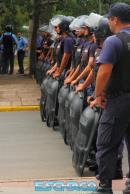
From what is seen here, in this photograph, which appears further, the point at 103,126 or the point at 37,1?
the point at 37,1

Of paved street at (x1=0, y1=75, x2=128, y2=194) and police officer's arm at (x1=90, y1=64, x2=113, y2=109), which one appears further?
paved street at (x1=0, y1=75, x2=128, y2=194)

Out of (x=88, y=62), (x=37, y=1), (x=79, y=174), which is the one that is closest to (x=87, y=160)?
(x=79, y=174)

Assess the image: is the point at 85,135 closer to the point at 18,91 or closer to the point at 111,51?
the point at 111,51

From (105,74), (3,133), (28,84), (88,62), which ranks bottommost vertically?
(28,84)

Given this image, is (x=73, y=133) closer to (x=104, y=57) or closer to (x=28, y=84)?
(x=104, y=57)

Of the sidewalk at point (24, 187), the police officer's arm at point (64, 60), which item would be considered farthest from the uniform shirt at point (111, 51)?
the police officer's arm at point (64, 60)

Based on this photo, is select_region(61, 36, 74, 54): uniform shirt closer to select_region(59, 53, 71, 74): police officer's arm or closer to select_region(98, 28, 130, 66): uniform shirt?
select_region(59, 53, 71, 74): police officer's arm

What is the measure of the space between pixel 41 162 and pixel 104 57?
3.41m

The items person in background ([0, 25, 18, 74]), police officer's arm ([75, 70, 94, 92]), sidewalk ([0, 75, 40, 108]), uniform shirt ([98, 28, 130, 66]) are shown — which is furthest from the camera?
person in background ([0, 25, 18, 74])

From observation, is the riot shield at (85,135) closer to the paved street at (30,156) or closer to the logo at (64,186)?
the paved street at (30,156)

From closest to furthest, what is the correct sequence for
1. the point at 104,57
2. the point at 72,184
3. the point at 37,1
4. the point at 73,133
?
the point at 104,57 → the point at 72,184 → the point at 73,133 → the point at 37,1

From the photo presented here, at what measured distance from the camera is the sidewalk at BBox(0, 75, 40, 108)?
15.4 metres

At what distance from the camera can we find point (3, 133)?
11.2 meters

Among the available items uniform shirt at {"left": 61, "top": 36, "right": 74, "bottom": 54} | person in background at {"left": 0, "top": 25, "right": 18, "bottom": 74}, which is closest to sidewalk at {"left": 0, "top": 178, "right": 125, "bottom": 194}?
uniform shirt at {"left": 61, "top": 36, "right": 74, "bottom": 54}
